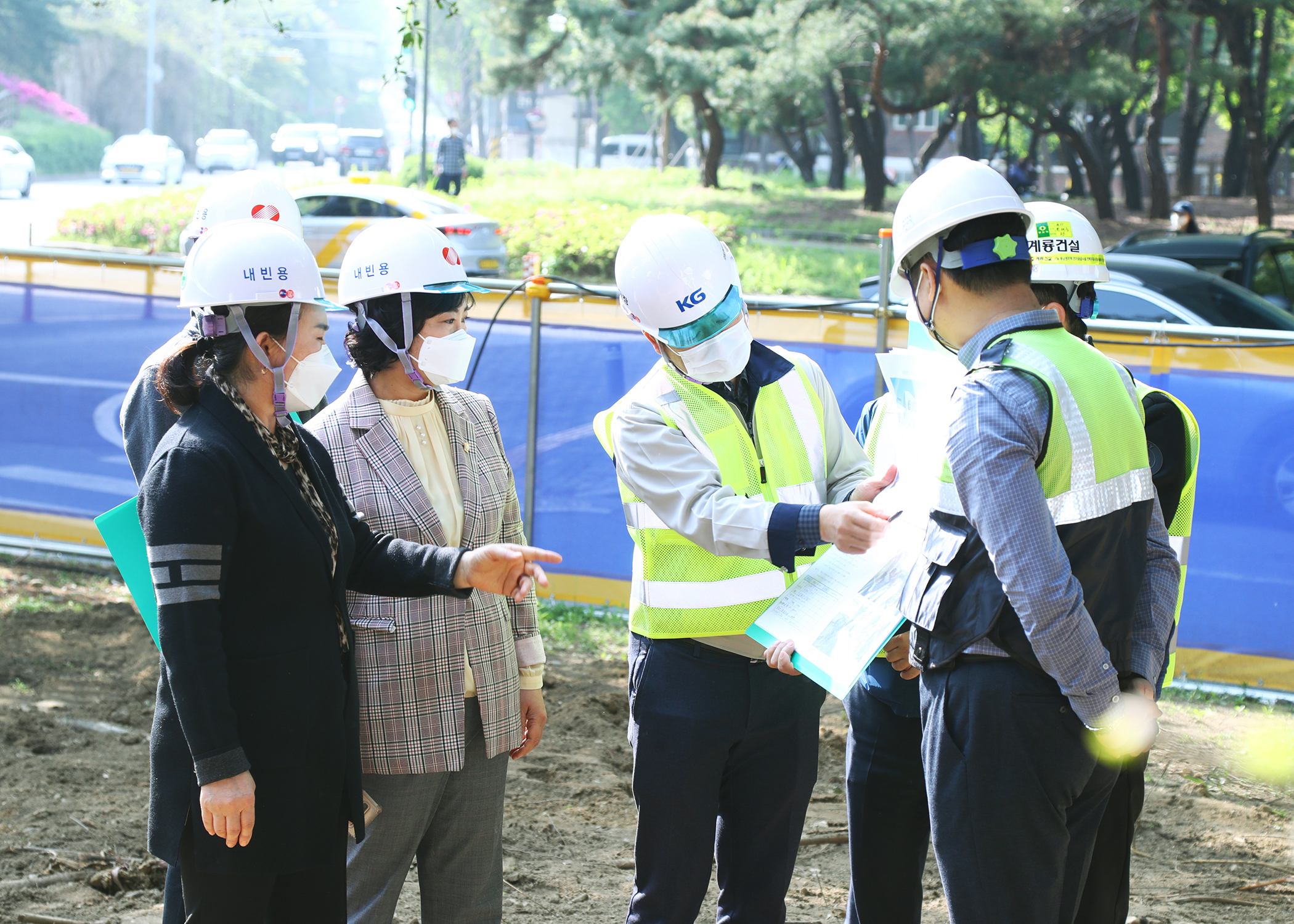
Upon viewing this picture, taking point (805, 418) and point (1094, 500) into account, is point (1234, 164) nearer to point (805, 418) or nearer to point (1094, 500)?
point (805, 418)

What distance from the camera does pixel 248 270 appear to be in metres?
2.74

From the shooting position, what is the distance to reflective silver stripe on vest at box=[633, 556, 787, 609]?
3.00 metres

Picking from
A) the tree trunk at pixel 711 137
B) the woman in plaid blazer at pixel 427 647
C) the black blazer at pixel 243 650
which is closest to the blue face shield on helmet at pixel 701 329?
the woman in plaid blazer at pixel 427 647

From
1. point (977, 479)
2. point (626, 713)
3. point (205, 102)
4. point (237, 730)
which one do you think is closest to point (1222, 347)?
point (626, 713)

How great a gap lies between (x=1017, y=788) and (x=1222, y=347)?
13.7ft

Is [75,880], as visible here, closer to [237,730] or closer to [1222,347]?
[237,730]

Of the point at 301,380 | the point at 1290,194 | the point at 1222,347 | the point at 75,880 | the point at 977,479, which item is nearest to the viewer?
the point at 977,479

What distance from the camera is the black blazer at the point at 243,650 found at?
8.10 ft

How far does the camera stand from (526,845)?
15.1 ft

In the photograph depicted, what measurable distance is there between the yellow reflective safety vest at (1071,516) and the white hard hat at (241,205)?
2.68 meters

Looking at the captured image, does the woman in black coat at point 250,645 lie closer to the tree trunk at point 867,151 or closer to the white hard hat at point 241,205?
the white hard hat at point 241,205

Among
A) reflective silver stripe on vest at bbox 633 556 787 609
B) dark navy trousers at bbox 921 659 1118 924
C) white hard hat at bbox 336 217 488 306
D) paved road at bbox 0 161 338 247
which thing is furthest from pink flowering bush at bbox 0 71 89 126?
dark navy trousers at bbox 921 659 1118 924

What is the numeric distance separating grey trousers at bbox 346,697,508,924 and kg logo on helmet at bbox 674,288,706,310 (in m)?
1.15

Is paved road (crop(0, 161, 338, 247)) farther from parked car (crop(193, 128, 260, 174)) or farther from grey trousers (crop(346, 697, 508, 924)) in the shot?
grey trousers (crop(346, 697, 508, 924))
